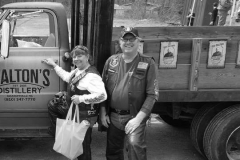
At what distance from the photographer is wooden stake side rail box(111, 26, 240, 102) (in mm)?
3588

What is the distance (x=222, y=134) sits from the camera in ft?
12.4

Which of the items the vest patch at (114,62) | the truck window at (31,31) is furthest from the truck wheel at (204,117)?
the truck window at (31,31)

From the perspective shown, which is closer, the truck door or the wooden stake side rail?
the wooden stake side rail

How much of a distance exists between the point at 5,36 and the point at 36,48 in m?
0.55

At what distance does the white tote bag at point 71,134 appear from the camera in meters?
3.35

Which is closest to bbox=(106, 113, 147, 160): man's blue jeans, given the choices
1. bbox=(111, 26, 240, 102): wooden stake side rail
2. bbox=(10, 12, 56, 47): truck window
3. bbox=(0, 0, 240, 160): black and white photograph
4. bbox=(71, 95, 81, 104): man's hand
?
bbox=(0, 0, 240, 160): black and white photograph

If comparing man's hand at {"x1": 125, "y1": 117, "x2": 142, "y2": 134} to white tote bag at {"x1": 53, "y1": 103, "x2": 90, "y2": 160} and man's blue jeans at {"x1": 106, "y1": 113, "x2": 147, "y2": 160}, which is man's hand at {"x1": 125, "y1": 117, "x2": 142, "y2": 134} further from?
white tote bag at {"x1": 53, "y1": 103, "x2": 90, "y2": 160}

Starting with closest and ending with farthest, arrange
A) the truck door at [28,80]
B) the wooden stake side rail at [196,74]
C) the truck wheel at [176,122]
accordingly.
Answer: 1. the wooden stake side rail at [196,74]
2. the truck door at [28,80]
3. the truck wheel at [176,122]

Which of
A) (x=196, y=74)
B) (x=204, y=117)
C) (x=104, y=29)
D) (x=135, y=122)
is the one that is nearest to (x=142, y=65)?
(x=135, y=122)

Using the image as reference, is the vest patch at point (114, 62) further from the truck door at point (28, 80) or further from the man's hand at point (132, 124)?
the truck door at point (28, 80)

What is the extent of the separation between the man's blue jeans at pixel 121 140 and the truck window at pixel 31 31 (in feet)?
4.03

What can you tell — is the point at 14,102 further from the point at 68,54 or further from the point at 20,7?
the point at 20,7

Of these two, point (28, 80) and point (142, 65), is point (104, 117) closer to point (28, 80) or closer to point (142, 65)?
point (142, 65)

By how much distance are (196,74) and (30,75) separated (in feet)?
5.85
